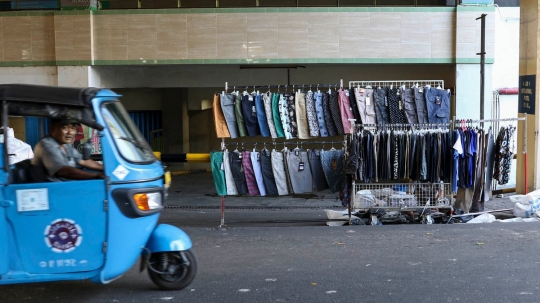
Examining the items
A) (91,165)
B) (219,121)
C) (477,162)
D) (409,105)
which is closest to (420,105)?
(409,105)

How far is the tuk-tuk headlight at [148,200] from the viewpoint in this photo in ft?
18.9

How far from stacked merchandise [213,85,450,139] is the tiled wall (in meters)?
3.32

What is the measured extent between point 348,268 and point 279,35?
24.8ft

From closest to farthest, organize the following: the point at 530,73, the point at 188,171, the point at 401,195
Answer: the point at 401,195 → the point at 530,73 → the point at 188,171

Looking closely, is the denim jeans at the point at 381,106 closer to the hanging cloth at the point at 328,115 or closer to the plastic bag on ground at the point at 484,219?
the hanging cloth at the point at 328,115

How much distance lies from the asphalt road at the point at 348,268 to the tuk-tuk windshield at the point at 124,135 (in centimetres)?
140

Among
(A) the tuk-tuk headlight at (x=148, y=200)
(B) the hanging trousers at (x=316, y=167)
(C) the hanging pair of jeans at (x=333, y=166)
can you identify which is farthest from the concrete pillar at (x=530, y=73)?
(A) the tuk-tuk headlight at (x=148, y=200)

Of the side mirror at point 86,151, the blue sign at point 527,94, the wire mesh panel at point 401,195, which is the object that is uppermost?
the blue sign at point 527,94

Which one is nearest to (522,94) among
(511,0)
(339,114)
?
(511,0)

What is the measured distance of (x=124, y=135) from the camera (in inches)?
234

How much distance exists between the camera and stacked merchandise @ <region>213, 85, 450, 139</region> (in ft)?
34.1

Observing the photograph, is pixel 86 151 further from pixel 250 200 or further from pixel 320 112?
pixel 250 200

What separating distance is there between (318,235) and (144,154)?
152 inches

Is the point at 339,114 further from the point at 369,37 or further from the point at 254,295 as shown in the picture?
the point at 254,295
